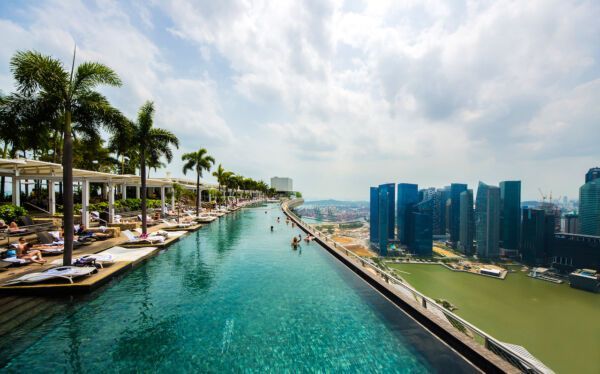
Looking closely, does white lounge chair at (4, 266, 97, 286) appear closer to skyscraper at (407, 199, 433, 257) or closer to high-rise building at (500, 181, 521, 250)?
skyscraper at (407, 199, 433, 257)

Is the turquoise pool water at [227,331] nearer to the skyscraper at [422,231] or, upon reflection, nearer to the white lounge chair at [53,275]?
the white lounge chair at [53,275]

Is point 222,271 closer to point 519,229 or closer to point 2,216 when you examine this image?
point 2,216

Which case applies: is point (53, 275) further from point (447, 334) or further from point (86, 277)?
point (447, 334)

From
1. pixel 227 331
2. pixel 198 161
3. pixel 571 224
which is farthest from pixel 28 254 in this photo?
pixel 571 224

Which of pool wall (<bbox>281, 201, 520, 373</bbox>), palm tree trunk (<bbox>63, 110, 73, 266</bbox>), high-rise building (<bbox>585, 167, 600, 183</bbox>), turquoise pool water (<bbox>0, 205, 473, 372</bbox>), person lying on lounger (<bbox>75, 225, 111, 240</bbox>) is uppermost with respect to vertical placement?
high-rise building (<bbox>585, 167, 600, 183</bbox>)

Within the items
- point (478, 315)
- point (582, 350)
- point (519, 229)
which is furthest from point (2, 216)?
point (519, 229)

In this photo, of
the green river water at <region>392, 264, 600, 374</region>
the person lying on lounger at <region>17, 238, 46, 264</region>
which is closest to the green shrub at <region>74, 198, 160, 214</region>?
the person lying on lounger at <region>17, 238, 46, 264</region>

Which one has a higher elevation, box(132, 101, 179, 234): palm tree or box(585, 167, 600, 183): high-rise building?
box(585, 167, 600, 183): high-rise building
